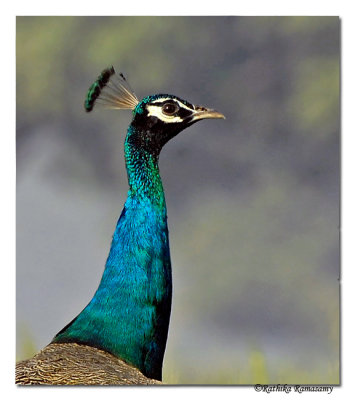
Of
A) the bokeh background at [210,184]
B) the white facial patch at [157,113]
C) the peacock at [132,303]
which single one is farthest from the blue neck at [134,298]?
the white facial patch at [157,113]

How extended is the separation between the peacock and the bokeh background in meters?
0.15

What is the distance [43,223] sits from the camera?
11.1 ft

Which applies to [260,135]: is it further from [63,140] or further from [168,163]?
[63,140]

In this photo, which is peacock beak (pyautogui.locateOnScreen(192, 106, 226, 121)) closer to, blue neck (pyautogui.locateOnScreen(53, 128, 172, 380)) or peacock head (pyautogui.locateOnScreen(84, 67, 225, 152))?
peacock head (pyautogui.locateOnScreen(84, 67, 225, 152))

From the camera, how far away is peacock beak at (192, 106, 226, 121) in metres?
3.30

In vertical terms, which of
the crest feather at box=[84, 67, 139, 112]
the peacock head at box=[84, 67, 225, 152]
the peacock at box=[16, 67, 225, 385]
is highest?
the crest feather at box=[84, 67, 139, 112]

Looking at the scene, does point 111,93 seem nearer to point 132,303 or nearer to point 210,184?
point 210,184

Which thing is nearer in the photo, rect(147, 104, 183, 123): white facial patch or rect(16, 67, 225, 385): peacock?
rect(16, 67, 225, 385): peacock

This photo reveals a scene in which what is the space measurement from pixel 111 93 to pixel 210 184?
0.59 metres

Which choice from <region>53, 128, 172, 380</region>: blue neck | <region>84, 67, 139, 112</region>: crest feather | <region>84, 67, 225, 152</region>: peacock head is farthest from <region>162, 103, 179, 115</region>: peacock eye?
<region>53, 128, 172, 380</region>: blue neck

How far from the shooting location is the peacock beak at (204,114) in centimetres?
330

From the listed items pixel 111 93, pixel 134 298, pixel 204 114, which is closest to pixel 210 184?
pixel 204 114
